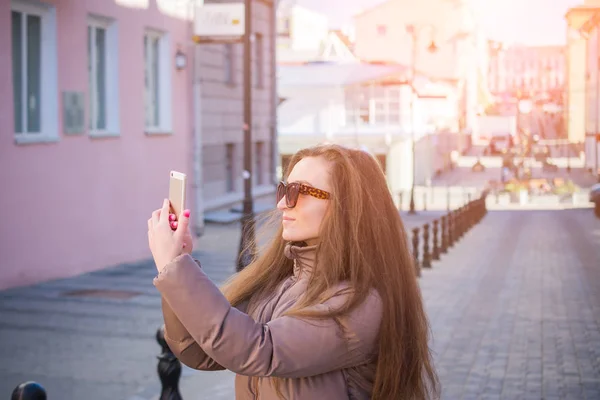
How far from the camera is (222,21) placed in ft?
59.2

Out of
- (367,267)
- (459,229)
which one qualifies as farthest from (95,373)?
(459,229)

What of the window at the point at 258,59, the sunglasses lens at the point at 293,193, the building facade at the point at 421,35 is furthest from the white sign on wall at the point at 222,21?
the building facade at the point at 421,35

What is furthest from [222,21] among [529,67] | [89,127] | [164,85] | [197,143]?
[529,67]

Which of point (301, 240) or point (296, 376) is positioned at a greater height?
point (301, 240)

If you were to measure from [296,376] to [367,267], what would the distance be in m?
0.37

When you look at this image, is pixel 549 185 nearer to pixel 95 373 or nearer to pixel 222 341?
pixel 95 373

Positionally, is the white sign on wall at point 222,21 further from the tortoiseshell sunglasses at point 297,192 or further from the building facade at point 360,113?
the building facade at point 360,113

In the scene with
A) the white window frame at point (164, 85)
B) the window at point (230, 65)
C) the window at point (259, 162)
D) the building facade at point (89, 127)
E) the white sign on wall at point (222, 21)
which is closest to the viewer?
the building facade at point (89, 127)

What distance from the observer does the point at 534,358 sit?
8906 millimetres

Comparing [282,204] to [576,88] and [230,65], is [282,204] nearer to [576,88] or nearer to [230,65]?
[230,65]

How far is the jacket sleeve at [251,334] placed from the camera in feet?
8.42

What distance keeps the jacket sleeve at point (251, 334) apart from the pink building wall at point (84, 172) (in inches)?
429

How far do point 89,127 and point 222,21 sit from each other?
141 inches

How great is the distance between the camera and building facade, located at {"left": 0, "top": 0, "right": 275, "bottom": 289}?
44.4 feet
